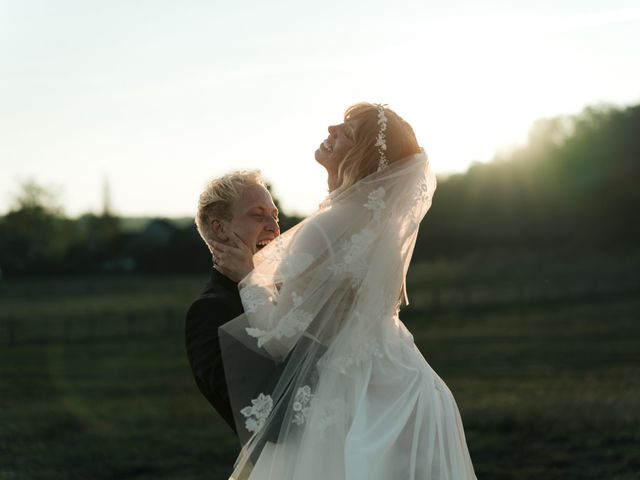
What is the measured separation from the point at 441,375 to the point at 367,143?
16.4m

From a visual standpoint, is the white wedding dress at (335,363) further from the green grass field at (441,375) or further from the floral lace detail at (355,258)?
the green grass field at (441,375)

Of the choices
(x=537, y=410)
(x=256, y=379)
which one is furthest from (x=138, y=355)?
(x=256, y=379)

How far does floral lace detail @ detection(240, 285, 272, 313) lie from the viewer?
4.00 metres

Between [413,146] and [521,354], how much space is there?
778 inches

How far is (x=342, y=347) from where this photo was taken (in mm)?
4105

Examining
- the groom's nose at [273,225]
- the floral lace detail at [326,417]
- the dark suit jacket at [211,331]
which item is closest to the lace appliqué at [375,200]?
the groom's nose at [273,225]

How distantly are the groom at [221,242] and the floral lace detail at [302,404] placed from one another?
12.3 inches

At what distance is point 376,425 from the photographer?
4020 millimetres

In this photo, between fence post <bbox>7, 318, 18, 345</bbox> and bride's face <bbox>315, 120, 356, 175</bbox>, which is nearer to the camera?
bride's face <bbox>315, 120, 356, 175</bbox>

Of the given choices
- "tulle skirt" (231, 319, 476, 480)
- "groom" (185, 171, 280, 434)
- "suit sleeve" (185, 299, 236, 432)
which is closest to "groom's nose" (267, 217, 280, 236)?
"groom" (185, 171, 280, 434)

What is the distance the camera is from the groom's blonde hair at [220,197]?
13.8ft

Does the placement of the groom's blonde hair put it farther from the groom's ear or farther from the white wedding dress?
the white wedding dress

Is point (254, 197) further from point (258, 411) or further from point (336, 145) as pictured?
point (258, 411)

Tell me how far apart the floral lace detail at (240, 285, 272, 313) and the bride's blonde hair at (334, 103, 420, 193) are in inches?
21.4
